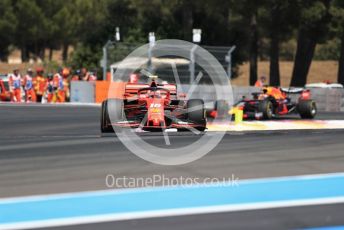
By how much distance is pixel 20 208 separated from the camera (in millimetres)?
6641

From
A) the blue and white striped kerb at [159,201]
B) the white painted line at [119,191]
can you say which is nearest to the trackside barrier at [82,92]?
the white painted line at [119,191]

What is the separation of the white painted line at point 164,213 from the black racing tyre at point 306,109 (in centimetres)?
1308

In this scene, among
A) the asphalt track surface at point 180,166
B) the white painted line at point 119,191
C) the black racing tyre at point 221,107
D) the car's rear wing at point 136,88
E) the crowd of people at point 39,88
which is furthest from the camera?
the crowd of people at point 39,88

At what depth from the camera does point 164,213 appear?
254 inches

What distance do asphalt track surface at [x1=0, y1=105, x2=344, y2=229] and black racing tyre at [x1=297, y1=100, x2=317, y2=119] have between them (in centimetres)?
588

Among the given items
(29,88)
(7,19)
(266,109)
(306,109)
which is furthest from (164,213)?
Result: (7,19)

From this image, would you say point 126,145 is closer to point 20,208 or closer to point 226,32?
point 20,208

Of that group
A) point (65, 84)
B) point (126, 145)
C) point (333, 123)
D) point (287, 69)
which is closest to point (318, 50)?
point (287, 69)

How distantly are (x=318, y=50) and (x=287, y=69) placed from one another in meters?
21.4

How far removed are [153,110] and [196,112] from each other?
86cm

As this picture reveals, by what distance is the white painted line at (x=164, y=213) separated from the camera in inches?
236

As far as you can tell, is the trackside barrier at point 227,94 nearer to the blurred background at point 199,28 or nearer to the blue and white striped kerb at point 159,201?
Result: the blurred background at point 199,28

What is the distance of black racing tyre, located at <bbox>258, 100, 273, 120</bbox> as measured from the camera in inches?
755

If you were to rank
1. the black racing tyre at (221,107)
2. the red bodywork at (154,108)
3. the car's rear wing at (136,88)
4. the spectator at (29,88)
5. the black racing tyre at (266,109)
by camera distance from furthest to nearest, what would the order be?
the spectator at (29,88)
the black racing tyre at (221,107)
the black racing tyre at (266,109)
the car's rear wing at (136,88)
the red bodywork at (154,108)
